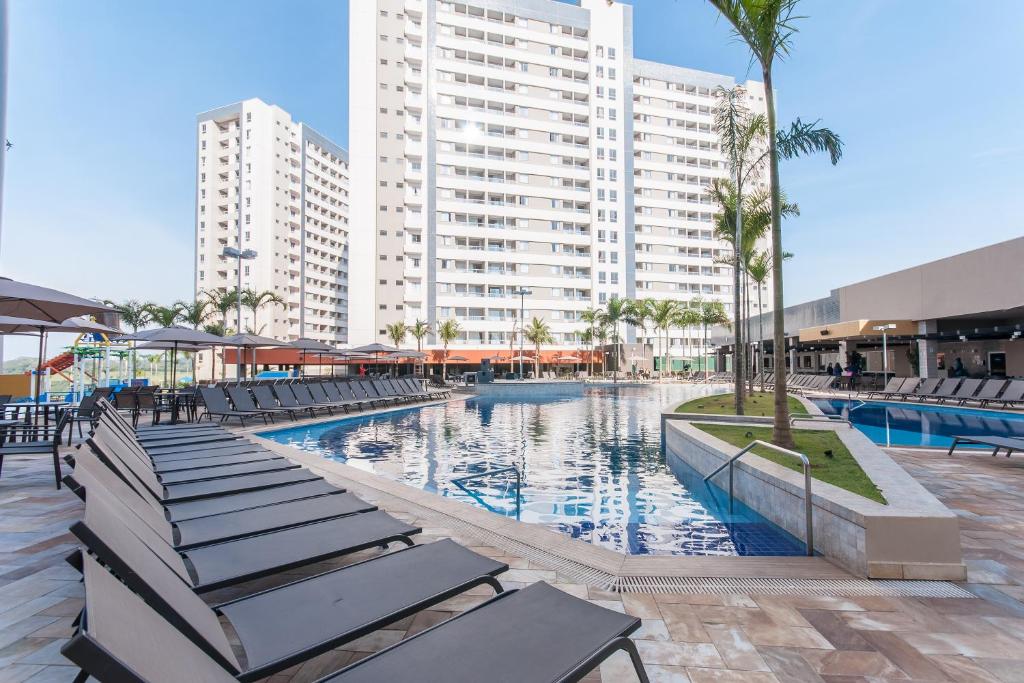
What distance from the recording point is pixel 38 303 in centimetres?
725

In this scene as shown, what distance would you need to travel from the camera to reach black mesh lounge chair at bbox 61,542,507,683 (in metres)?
1.17

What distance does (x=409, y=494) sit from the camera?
A: 598 centimetres

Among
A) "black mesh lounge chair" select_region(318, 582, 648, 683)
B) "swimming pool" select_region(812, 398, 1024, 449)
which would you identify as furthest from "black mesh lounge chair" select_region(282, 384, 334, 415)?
"swimming pool" select_region(812, 398, 1024, 449)

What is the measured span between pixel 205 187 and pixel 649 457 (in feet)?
275

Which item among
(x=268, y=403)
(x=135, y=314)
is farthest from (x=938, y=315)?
(x=135, y=314)

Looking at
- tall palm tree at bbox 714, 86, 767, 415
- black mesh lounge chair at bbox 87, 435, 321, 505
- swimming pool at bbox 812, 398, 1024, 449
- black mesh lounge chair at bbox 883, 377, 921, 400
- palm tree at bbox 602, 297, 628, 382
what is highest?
tall palm tree at bbox 714, 86, 767, 415

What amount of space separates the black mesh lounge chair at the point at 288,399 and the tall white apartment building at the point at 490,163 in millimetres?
37854

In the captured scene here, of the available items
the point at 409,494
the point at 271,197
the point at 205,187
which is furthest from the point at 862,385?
the point at 205,187

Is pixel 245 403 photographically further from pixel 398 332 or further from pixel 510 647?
pixel 398 332

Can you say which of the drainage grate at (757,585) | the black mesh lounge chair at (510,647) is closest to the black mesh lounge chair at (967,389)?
the drainage grate at (757,585)

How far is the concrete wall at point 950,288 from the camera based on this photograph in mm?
19344

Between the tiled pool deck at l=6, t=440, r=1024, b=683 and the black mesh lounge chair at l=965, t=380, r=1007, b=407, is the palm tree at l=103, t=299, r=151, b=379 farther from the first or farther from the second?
the black mesh lounge chair at l=965, t=380, r=1007, b=407

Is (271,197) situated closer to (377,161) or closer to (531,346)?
(377,161)

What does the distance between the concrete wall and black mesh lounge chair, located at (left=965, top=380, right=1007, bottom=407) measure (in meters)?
3.96
